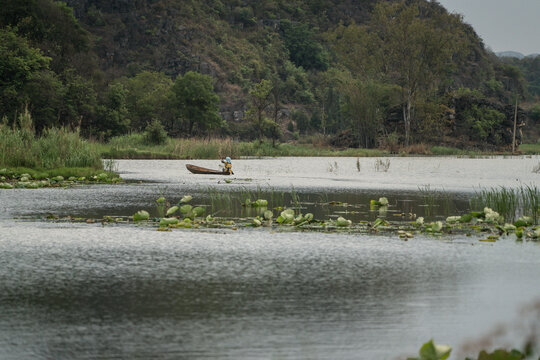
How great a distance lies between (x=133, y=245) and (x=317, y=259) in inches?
130

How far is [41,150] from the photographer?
2808 centimetres

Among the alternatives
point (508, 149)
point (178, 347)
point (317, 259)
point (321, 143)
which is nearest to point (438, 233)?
point (317, 259)

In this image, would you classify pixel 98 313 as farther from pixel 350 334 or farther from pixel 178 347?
→ pixel 350 334

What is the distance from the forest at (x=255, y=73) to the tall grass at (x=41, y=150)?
17.2ft

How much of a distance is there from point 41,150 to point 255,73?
344ft

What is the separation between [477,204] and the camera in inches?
747

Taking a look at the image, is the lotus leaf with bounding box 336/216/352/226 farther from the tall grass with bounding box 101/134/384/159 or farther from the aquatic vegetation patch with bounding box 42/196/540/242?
the tall grass with bounding box 101/134/384/159

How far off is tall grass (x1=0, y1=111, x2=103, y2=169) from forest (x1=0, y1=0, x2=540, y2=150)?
5.25 m

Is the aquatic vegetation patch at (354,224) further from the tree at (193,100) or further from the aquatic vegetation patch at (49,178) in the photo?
the tree at (193,100)

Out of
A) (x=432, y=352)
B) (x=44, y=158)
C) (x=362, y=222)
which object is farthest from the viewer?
(x=44, y=158)

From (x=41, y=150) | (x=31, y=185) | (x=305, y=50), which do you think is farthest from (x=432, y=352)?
(x=305, y=50)

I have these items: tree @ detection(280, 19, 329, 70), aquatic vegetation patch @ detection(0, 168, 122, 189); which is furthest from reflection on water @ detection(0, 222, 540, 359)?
tree @ detection(280, 19, 329, 70)

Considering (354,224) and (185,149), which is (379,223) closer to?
(354,224)

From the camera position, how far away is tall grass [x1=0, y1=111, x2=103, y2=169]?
27.0 meters
